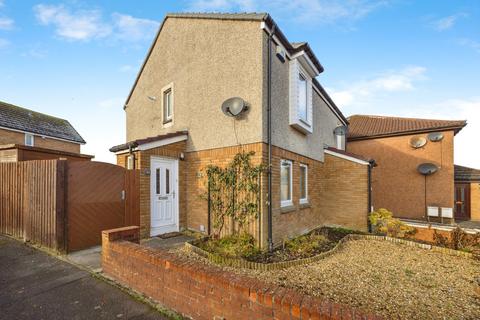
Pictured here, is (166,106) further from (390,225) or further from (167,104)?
(390,225)

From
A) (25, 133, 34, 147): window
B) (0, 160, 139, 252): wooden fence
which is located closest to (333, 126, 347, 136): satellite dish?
(0, 160, 139, 252): wooden fence

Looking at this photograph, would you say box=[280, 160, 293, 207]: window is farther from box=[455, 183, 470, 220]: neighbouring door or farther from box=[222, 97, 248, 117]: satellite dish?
box=[455, 183, 470, 220]: neighbouring door

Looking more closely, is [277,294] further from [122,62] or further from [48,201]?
[122,62]

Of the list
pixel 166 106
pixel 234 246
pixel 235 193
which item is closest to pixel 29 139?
pixel 166 106

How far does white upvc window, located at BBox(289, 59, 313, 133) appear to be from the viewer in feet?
24.5

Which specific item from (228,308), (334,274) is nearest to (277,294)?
(228,308)

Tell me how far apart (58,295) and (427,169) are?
16.7 meters

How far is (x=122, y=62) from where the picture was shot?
849 cm

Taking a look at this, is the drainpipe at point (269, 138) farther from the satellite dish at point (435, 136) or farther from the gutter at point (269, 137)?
the satellite dish at point (435, 136)

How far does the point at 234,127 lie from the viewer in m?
6.77

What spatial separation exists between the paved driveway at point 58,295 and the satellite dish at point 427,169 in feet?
50.6

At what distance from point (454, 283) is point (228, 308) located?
16.6 ft

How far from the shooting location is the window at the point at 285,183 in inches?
290

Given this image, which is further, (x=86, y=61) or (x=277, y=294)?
(x=86, y=61)
